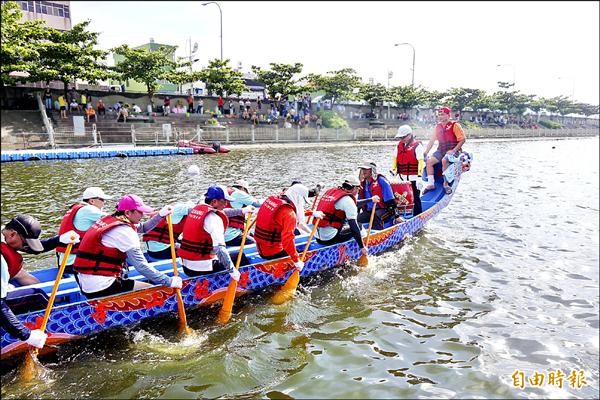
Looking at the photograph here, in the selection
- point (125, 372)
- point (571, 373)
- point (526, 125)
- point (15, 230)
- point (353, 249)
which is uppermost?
point (526, 125)

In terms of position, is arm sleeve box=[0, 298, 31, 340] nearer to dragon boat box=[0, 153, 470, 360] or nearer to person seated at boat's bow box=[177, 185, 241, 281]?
dragon boat box=[0, 153, 470, 360]

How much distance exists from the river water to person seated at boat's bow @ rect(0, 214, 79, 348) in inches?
29.5

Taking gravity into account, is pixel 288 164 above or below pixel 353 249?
above

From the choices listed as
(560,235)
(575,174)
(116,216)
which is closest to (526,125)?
(575,174)

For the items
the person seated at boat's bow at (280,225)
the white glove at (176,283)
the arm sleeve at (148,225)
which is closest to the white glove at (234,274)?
the white glove at (176,283)

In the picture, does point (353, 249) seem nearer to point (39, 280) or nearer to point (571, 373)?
point (571, 373)

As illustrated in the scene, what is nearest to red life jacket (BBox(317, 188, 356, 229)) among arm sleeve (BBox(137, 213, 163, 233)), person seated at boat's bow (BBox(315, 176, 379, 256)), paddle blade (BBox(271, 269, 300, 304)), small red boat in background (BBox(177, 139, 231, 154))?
person seated at boat's bow (BBox(315, 176, 379, 256))

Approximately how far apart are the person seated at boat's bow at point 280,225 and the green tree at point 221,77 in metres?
32.4

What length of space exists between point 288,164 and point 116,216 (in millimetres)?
19143

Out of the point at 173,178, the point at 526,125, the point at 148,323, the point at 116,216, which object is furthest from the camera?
the point at 526,125

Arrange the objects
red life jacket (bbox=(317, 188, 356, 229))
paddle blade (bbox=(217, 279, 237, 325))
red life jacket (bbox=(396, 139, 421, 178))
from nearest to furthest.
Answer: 1. paddle blade (bbox=(217, 279, 237, 325))
2. red life jacket (bbox=(317, 188, 356, 229))
3. red life jacket (bbox=(396, 139, 421, 178))

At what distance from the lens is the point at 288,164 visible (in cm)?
2467

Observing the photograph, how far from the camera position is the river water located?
5.48 metres

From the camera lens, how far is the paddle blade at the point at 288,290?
7632 millimetres
